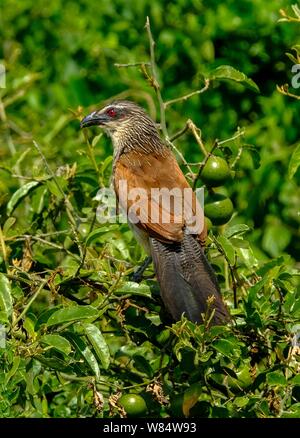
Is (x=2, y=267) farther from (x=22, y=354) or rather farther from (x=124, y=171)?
(x=124, y=171)

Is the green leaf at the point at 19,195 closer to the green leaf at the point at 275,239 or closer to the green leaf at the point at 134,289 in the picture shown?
the green leaf at the point at 134,289

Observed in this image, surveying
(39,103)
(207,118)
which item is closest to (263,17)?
(207,118)

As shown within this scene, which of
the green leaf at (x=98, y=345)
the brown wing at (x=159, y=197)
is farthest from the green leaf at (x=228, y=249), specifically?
the green leaf at (x=98, y=345)

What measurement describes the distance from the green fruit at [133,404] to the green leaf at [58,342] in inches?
16.2

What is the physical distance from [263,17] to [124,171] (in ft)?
7.56

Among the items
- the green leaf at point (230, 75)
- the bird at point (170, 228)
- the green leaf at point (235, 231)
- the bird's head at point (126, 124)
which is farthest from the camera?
the bird's head at point (126, 124)

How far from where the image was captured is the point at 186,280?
3.41 meters

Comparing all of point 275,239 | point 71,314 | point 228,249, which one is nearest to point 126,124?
point 275,239

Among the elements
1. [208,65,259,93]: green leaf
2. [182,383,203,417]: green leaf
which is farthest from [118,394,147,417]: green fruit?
[208,65,259,93]: green leaf

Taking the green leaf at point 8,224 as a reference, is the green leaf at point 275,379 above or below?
below

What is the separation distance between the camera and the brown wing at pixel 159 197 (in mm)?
3590

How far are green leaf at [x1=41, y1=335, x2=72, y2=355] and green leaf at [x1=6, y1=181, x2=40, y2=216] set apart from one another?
0.99 m

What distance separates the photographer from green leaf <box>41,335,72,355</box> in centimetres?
281

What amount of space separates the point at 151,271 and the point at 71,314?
83cm
